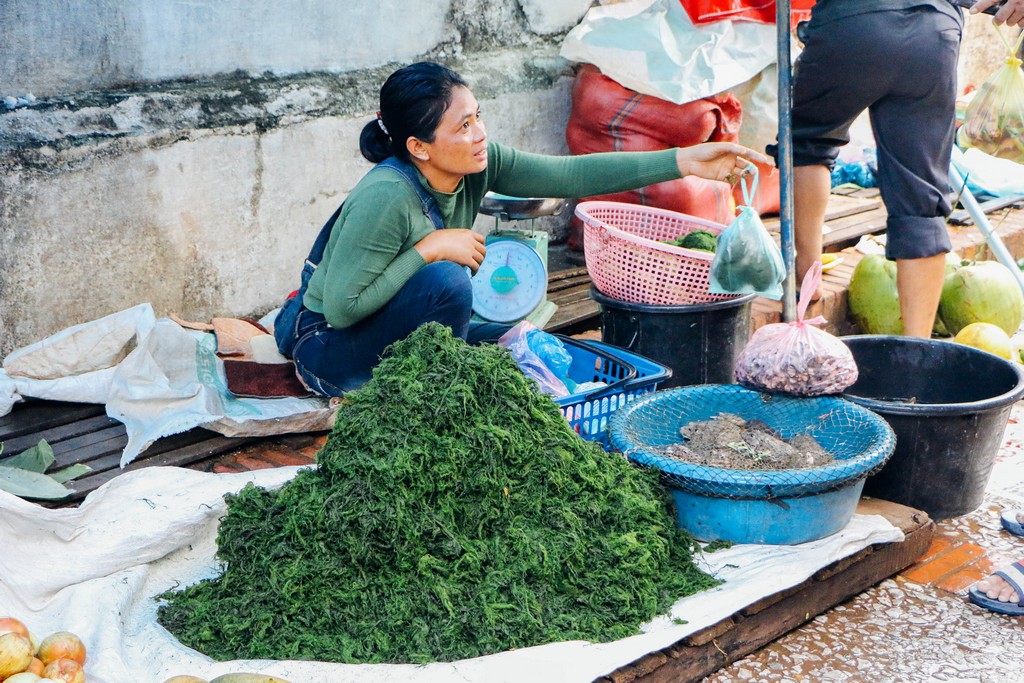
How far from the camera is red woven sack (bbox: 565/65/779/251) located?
4.48m

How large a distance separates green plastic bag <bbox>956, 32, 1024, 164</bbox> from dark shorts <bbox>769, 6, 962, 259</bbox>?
0.13m

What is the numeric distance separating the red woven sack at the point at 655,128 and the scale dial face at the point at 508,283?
1.14 m

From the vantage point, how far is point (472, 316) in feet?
11.6

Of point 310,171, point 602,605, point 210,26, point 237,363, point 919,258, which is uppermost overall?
point 210,26

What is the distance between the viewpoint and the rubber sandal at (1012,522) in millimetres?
3006

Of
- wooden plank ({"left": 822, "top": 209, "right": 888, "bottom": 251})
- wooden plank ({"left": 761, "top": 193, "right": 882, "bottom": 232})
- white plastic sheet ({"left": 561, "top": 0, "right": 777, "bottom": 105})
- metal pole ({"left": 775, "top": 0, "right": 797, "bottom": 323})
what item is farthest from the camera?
wooden plank ({"left": 761, "top": 193, "right": 882, "bottom": 232})

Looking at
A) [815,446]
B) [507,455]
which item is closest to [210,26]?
[507,455]

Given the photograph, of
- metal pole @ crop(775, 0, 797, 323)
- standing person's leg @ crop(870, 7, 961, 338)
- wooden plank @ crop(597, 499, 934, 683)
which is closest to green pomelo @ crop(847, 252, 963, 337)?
standing person's leg @ crop(870, 7, 961, 338)

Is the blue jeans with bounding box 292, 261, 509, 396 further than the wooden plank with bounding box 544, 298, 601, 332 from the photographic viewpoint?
No

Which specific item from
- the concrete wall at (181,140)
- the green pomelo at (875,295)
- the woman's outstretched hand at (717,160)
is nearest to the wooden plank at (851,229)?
the green pomelo at (875,295)

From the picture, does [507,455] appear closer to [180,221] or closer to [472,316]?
[472,316]

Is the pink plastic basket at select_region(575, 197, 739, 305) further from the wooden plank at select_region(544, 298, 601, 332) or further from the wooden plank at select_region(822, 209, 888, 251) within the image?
the wooden plank at select_region(822, 209, 888, 251)

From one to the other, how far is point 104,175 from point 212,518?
4.74 ft

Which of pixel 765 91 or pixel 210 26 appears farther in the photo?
pixel 765 91
